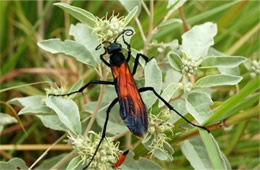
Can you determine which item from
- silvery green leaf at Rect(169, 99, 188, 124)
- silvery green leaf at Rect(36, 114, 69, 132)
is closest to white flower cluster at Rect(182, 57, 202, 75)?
silvery green leaf at Rect(169, 99, 188, 124)

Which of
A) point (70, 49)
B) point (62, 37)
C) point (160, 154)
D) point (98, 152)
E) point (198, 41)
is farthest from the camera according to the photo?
point (62, 37)

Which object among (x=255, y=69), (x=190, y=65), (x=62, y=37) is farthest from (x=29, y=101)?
(x=62, y=37)

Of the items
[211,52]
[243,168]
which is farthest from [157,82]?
[243,168]

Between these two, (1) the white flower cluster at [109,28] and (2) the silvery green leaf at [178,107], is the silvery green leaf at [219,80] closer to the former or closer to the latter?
(2) the silvery green leaf at [178,107]

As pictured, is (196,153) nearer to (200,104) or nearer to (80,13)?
(200,104)

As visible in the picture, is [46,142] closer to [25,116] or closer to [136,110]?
[25,116]

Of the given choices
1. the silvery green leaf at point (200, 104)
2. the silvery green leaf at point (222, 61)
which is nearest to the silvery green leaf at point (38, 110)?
the silvery green leaf at point (200, 104)

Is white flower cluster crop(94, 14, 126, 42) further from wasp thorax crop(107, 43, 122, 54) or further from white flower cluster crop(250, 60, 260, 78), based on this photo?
white flower cluster crop(250, 60, 260, 78)
